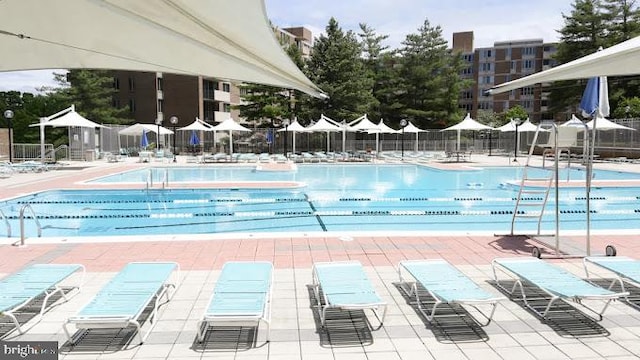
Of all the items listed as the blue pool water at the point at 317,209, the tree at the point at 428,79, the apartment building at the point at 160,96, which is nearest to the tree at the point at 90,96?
the apartment building at the point at 160,96

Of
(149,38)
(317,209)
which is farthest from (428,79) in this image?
(149,38)

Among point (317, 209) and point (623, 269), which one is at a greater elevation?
point (623, 269)

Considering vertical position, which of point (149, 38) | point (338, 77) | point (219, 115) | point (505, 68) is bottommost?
point (149, 38)

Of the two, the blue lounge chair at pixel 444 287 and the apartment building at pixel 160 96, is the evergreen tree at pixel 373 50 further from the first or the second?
the blue lounge chair at pixel 444 287

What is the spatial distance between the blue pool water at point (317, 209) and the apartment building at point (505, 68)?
199ft

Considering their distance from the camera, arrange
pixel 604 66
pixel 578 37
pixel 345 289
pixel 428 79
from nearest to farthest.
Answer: pixel 345 289 → pixel 604 66 → pixel 428 79 → pixel 578 37

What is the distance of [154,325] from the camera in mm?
4551

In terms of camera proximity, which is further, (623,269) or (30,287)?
(623,269)

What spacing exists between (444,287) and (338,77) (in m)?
36.6

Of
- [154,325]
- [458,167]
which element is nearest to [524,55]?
[458,167]

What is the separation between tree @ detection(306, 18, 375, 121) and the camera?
3959 centimetres

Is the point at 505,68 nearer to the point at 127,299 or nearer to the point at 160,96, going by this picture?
the point at 160,96
